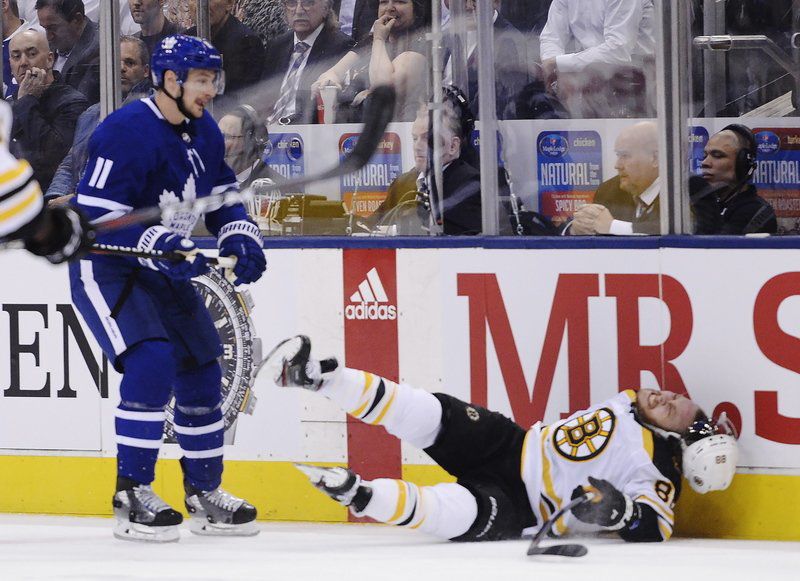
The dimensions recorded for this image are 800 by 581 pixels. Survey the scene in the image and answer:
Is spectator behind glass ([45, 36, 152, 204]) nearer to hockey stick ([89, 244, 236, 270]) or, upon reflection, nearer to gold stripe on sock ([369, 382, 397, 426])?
hockey stick ([89, 244, 236, 270])

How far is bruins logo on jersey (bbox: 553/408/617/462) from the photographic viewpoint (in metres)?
3.90

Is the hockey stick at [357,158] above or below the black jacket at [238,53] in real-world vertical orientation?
below

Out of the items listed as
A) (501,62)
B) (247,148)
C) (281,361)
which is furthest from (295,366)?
(501,62)

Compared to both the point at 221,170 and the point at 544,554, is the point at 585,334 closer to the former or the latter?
the point at 544,554

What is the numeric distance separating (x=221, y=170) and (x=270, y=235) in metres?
0.46

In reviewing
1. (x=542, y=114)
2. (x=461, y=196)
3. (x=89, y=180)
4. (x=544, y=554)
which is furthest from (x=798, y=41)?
(x=89, y=180)

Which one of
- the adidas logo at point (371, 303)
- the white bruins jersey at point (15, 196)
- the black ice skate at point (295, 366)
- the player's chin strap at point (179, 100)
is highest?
the player's chin strap at point (179, 100)

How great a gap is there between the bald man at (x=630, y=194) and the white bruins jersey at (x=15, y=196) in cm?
163

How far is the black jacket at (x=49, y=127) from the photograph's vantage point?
15.5 ft

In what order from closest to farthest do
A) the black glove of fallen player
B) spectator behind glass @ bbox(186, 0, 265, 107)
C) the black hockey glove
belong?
the black hockey glove, the black glove of fallen player, spectator behind glass @ bbox(186, 0, 265, 107)

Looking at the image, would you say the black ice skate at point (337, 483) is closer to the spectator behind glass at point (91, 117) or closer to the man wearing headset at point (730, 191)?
the man wearing headset at point (730, 191)

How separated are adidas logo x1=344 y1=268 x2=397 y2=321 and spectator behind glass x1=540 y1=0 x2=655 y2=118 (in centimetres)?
Answer: 71

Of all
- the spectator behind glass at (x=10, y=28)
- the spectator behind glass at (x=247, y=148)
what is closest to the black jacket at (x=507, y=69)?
the spectator behind glass at (x=247, y=148)

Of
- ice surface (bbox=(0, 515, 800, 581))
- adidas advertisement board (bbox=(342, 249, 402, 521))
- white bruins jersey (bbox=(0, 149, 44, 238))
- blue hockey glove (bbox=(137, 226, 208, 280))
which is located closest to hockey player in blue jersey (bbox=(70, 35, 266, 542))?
blue hockey glove (bbox=(137, 226, 208, 280))
